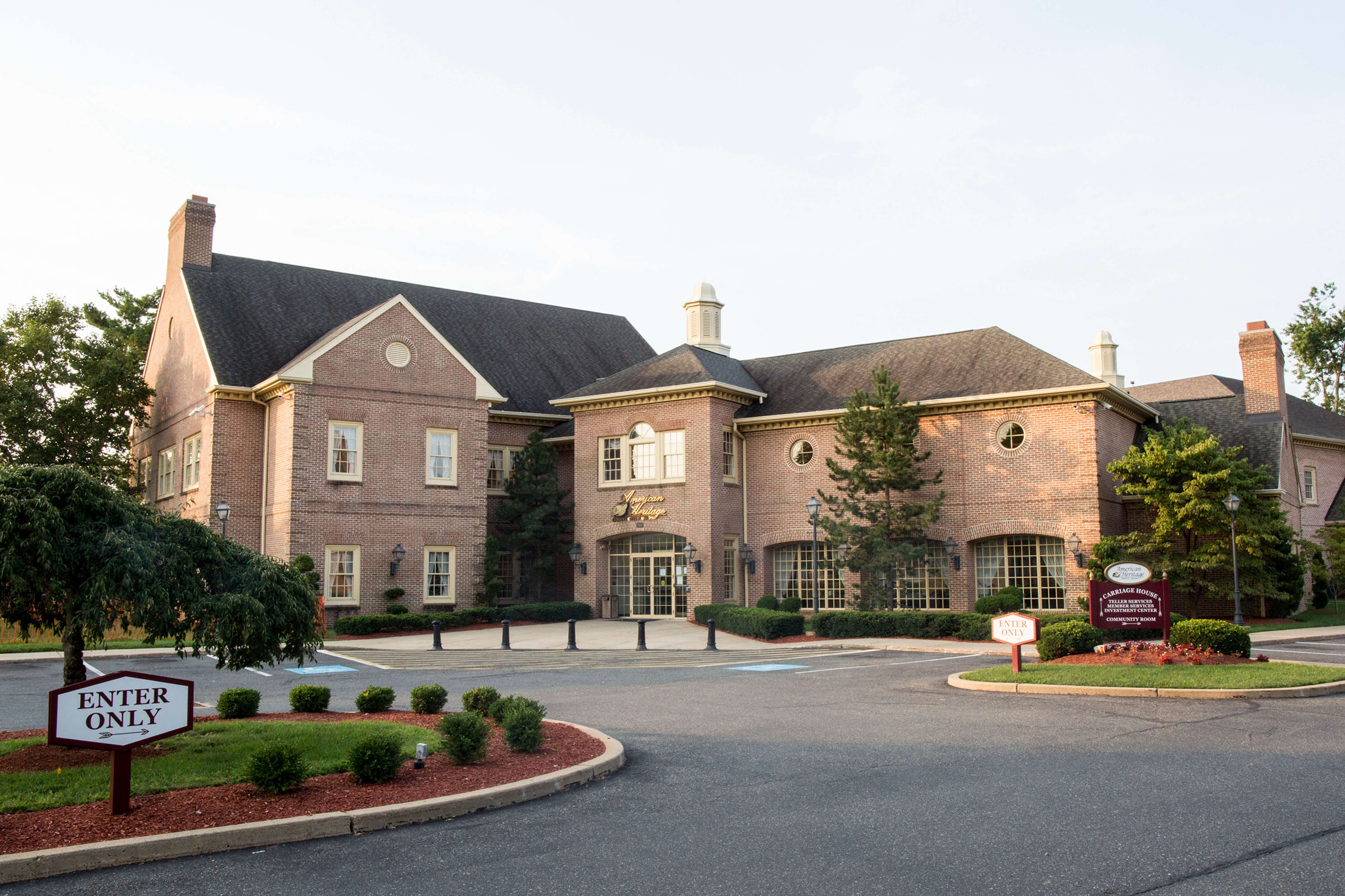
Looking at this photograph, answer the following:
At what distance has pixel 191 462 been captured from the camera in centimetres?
3419

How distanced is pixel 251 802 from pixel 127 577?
2.11 m

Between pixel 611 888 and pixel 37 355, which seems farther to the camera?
pixel 37 355

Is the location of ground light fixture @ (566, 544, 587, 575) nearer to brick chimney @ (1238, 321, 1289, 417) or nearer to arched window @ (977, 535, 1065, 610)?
arched window @ (977, 535, 1065, 610)

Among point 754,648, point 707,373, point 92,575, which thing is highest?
point 707,373

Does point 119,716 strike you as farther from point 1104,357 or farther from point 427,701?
point 1104,357

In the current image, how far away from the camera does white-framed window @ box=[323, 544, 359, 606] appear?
1237 inches

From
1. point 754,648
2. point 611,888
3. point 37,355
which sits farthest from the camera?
point 37,355

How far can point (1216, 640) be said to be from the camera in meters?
17.5

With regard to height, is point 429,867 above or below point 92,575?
below

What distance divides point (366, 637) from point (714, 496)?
10801mm

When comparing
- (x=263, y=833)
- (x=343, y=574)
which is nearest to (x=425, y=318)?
(x=343, y=574)

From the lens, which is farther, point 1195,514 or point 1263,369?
point 1263,369

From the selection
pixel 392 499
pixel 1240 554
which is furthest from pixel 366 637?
pixel 1240 554

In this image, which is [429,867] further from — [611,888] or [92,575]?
[92,575]
